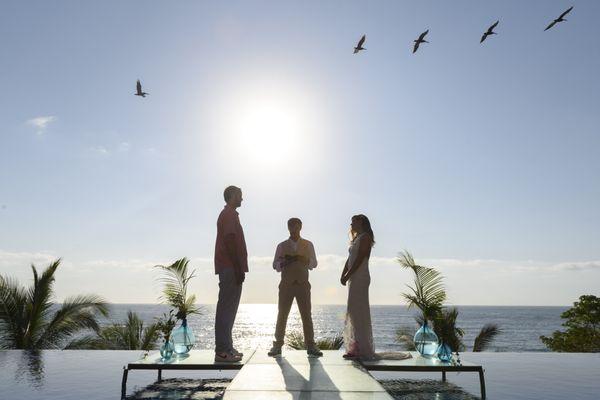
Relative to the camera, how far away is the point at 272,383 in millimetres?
4648

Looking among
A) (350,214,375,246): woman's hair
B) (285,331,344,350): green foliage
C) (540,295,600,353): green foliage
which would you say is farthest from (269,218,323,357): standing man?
(540,295,600,353): green foliage

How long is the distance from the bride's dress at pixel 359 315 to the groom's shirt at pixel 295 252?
0.57m

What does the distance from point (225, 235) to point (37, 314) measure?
8.10 meters

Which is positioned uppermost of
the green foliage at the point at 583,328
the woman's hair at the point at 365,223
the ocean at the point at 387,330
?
the woman's hair at the point at 365,223

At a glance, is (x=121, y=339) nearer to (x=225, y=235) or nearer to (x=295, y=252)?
(x=225, y=235)

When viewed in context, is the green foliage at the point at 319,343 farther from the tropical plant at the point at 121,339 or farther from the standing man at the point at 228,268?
the standing man at the point at 228,268

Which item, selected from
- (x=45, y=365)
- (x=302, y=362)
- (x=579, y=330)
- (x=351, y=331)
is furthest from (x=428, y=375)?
(x=579, y=330)

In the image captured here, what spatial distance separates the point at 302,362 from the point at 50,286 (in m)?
8.62

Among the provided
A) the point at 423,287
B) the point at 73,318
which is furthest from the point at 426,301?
the point at 73,318

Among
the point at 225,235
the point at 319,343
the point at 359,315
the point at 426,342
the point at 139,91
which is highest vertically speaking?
the point at 139,91

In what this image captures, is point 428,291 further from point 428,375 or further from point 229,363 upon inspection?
point 229,363

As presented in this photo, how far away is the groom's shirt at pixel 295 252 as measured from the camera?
661cm

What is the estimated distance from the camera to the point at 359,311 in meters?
6.76

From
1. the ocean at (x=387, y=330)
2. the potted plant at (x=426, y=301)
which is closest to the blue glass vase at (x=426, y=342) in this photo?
the potted plant at (x=426, y=301)
